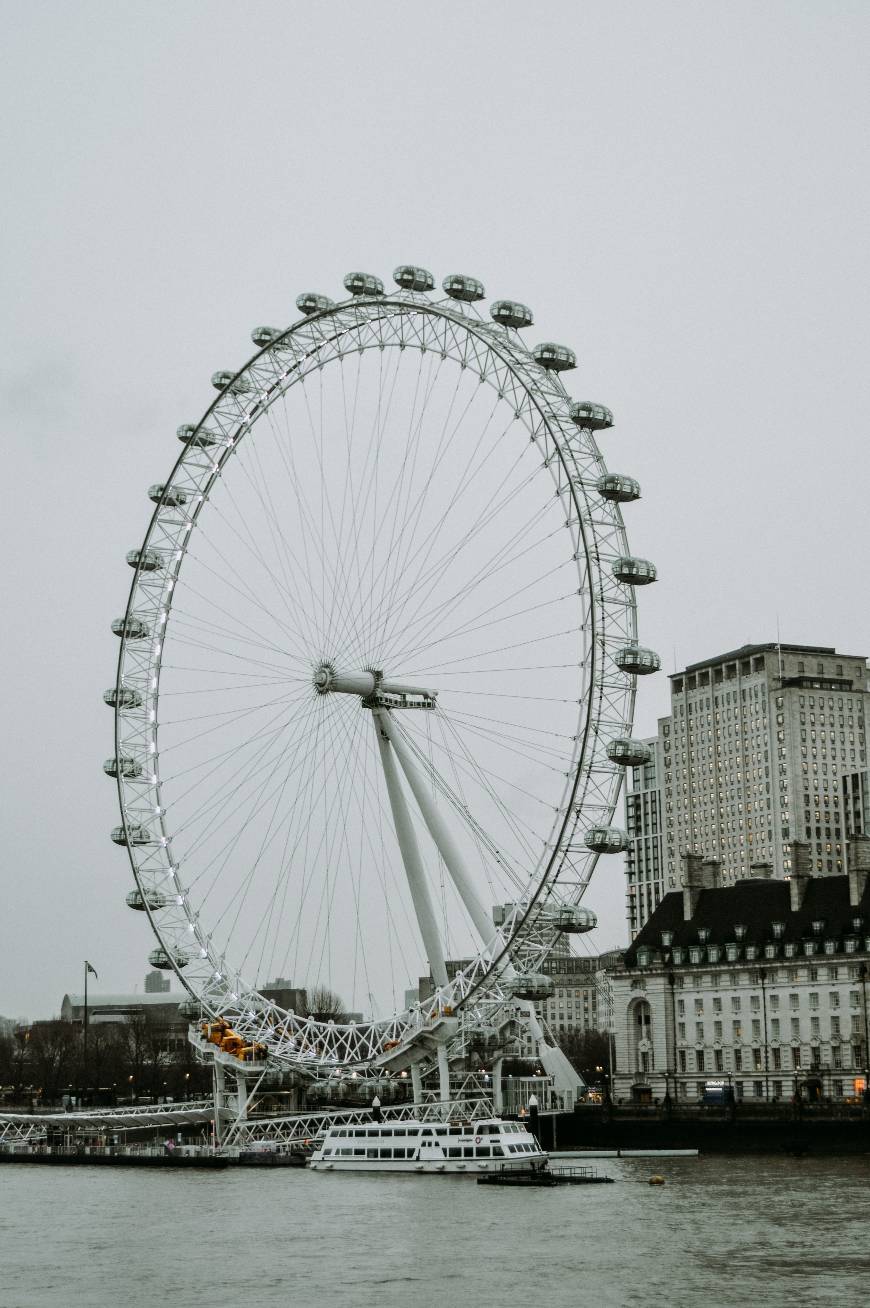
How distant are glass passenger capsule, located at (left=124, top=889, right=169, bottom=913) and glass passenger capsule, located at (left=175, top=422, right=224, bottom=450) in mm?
19729

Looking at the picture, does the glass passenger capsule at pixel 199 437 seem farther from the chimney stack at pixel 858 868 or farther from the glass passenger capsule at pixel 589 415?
the chimney stack at pixel 858 868

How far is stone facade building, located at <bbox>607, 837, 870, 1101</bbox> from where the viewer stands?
94.6 meters

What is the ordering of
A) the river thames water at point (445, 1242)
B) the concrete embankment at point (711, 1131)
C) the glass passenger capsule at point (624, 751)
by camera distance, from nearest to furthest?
the river thames water at point (445, 1242)
the glass passenger capsule at point (624, 751)
the concrete embankment at point (711, 1131)

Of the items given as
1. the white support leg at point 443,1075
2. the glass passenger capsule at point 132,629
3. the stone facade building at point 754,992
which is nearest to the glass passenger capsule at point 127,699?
the glass passenger capsule at point 132,629

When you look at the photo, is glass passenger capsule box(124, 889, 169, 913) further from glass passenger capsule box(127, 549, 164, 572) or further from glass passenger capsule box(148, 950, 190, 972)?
glass passenger capsule box(127, 549, 164, 572)

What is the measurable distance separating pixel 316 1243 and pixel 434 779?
76.0 feet

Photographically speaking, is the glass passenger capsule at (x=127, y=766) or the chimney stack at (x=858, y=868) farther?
the chimney stack at (x=858, y=868)

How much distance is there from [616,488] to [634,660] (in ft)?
21.1

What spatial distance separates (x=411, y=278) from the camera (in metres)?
71.8

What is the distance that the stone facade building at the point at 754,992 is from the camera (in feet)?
310

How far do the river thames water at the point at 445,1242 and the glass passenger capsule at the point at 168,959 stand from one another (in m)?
12.9

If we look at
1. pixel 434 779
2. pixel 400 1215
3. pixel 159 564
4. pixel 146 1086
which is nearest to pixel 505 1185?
pixel 400 1215

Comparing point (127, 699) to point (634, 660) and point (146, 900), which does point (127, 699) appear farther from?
point (634, 660)

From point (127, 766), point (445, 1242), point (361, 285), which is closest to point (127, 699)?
point (127, 766)
